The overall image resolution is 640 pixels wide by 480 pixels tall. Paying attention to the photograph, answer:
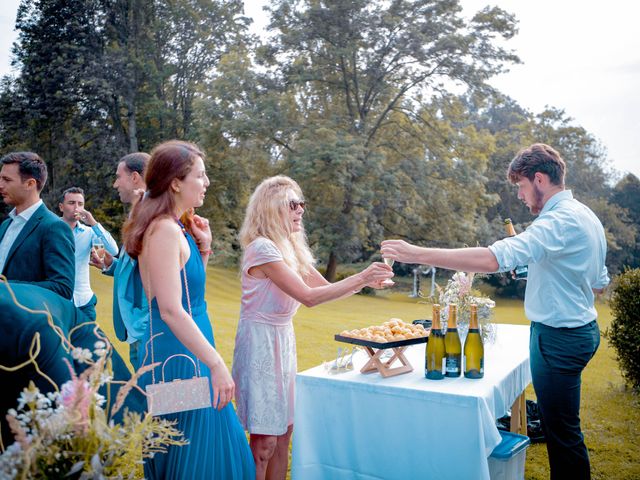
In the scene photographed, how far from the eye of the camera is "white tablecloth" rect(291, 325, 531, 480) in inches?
99.7

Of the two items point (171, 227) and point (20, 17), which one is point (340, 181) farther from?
point (171, 227)

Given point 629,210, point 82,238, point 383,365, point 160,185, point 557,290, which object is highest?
point 160,185

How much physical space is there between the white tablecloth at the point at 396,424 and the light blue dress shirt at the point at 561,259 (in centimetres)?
47

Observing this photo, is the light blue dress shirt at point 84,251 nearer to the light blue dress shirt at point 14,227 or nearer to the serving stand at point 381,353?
the light blue dress shirt at point 14,227

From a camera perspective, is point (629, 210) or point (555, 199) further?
point (629, 210)

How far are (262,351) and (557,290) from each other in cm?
151

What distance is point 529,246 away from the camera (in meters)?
2.66

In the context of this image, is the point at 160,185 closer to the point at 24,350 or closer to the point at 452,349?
the point at 24,350

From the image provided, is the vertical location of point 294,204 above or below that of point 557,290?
above

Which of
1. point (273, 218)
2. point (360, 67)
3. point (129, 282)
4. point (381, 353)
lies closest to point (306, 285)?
point (273, 218)

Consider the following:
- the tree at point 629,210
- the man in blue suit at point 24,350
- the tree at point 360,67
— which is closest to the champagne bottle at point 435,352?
the man in blue suit at point 24,350

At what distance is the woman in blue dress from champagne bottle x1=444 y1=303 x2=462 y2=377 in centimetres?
115

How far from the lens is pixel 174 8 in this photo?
24.6 m

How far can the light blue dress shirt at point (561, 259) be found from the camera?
2.69 meters
